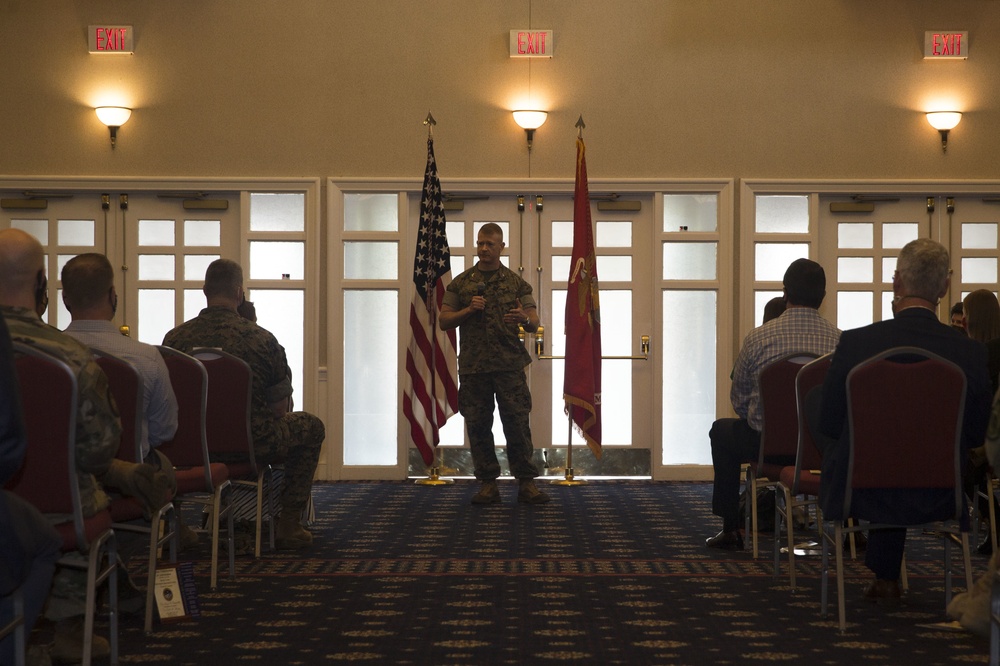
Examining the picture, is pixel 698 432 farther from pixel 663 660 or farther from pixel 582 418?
pixel 663 660

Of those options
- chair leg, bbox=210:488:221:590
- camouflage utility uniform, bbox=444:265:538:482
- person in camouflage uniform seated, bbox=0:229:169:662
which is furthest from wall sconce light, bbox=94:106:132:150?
person in camouflage uniform seated, bbox=0:229:169:662

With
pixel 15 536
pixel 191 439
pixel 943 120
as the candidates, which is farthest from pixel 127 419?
pixel 943 120

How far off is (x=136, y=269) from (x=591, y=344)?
3.65m

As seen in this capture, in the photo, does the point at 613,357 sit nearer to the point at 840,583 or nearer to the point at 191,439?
the point at 191,439

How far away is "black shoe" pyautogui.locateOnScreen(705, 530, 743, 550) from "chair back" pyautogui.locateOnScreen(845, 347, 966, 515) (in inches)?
69.4

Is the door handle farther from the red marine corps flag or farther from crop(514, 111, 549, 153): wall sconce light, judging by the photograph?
crop(514, 111, 549, 153): wall sconce light

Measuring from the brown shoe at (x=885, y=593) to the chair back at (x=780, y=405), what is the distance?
0.65 meters

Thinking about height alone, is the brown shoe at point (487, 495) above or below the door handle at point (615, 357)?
below

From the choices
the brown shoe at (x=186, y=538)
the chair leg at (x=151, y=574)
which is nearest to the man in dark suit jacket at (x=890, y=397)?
the chair leg at (x=151, y=574)

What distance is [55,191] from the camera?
8.56m

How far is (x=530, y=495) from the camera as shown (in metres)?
6.94

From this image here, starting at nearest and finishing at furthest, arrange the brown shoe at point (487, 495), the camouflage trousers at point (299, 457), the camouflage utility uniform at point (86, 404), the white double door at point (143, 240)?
the camouflage utility uniform at point (86, 404), the camouflage trousers at point (299, 457), the brown shoe at point (487, 495), the white double door at point (143, 240)

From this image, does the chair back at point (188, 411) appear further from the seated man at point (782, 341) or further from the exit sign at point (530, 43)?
the exit sign at point (530, 43)

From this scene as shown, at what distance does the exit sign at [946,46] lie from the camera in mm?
8508
